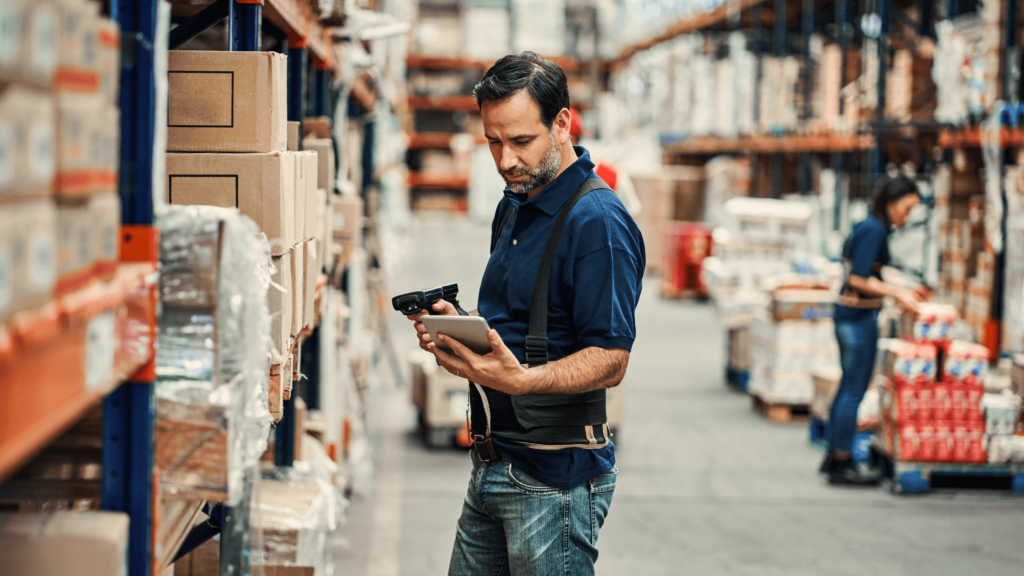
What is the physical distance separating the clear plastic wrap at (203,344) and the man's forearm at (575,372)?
579 mm

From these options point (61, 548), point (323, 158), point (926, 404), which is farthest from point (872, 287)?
point (61, 548)

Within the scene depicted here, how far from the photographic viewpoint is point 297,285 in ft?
8.78

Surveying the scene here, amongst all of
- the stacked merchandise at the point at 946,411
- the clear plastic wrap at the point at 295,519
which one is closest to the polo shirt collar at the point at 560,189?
the clear plastic wrap at the point at 295,519

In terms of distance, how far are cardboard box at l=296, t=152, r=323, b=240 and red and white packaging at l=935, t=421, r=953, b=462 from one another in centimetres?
374

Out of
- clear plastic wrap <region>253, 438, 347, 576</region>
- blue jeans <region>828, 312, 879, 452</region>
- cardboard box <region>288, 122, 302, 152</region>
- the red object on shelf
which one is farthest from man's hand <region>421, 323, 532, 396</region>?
the red object on shelf

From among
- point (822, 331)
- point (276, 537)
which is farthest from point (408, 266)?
point (276, 537)

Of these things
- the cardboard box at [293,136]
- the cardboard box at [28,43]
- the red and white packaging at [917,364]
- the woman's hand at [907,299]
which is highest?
the cardboard box at [293,136]

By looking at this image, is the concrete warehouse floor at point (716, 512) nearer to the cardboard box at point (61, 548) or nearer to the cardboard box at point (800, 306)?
the cardboard box at point (800, 306)

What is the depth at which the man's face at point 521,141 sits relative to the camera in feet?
6.75

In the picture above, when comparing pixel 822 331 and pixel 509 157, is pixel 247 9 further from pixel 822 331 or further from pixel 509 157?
pixel 822 331

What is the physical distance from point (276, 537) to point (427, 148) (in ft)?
79.1

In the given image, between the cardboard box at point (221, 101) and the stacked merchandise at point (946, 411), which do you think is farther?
the stacked merchandise at point (946, 411)

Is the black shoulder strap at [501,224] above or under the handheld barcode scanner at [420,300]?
above

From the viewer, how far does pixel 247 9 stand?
8.97 ft
